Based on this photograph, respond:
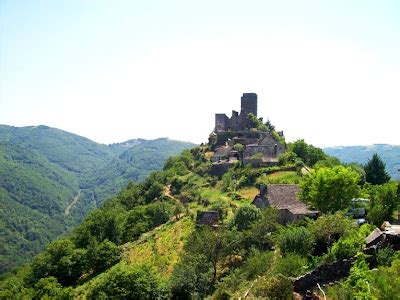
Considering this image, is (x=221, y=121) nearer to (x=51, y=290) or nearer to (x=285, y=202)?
(x=285, y=202)

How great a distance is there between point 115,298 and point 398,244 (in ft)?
70.7

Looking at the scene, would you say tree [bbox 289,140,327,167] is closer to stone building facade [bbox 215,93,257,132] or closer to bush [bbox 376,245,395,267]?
stone building facade [bbox 215,93,257,132]

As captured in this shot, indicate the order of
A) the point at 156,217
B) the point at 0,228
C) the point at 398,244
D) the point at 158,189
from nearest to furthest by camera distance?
the point at 398,244, the point at 156,217, the point at 158,189, the point at 0,228

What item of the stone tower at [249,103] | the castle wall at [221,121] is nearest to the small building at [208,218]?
the castle wall at [221,121]

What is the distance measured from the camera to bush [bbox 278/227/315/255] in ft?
93.9

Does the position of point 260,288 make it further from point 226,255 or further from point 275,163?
point 275,163

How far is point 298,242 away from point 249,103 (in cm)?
6139

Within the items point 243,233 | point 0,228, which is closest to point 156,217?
point 243,233

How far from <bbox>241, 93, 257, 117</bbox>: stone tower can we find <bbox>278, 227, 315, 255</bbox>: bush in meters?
59.4

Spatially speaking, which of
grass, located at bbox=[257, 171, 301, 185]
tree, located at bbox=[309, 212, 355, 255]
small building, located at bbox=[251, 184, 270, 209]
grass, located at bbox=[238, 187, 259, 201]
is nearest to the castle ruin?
grass, located at bbox=[257, 171, 301, 185]

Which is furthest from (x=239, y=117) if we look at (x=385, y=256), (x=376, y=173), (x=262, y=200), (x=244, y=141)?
(x=385, y=256)

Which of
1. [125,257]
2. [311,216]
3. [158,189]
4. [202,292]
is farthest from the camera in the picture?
[158,189]

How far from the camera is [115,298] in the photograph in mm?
34438

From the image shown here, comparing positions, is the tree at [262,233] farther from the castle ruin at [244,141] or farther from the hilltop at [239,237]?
the castle ruin at [244,141]
